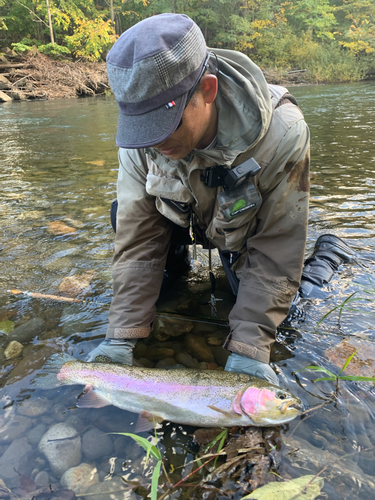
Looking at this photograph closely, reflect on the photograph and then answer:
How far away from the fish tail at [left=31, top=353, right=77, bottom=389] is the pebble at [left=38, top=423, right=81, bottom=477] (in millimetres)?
273

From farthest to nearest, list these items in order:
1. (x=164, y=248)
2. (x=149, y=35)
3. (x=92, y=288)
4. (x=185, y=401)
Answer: (x=92, y=288) < (x=164, y=248) < (x=185, y=401) < (x=149, y=35)

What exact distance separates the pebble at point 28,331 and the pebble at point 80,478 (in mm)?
1125

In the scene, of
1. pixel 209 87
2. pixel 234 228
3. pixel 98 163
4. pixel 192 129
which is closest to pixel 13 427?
pixel 234 228

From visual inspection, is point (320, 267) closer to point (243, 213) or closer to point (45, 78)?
point (243, 213)

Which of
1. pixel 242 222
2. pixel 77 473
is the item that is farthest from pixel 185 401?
pixel 242 222

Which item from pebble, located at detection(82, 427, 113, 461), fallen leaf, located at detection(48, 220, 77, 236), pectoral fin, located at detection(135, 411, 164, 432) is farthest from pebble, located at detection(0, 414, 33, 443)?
fallen leaf, located at detection(48, 220, 77, 236)

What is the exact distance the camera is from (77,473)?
183 cm

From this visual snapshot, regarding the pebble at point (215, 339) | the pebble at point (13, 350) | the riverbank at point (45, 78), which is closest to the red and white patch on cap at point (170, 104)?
the pebble at point (215, 339)

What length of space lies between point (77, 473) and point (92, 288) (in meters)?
1.74

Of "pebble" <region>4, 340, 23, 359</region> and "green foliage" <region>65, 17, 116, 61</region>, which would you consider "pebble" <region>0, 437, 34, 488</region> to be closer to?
"pebble" <region>4, 340, 23, 359</region>

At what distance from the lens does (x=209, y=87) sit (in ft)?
6.05

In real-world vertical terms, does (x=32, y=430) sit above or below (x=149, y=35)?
below

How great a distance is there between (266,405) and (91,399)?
3.22ft

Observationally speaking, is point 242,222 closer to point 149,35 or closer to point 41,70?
point 149,35
